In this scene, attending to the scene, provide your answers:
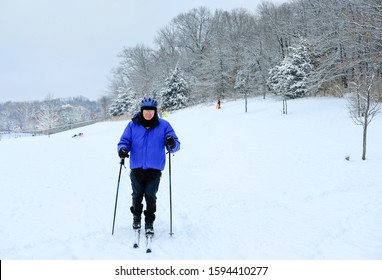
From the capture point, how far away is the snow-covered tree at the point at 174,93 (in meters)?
42.8

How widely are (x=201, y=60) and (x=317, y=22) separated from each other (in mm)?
19716

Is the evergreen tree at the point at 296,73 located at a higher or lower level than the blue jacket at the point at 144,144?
higher

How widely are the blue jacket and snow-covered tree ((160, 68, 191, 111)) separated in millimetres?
38124

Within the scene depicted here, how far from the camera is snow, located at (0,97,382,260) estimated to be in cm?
467

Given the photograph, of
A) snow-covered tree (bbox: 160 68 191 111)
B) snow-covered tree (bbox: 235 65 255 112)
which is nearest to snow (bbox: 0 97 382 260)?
snow-covered tree (bbox: 235 65 255 112)

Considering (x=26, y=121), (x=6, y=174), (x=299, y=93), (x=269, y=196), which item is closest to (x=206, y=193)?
(x=269, y=196)

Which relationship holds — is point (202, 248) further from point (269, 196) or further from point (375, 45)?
point (375, 45)

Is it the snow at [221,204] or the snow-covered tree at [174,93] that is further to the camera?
the snow-covered tree at [174,93]

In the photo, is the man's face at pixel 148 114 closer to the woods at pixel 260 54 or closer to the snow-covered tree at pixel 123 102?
the woods at pixel 260 54

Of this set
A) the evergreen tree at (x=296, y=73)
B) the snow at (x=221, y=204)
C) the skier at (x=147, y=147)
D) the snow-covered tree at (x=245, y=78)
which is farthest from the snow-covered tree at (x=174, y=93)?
the skier at (x=147, y=147)

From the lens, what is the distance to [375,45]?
22.6 metres

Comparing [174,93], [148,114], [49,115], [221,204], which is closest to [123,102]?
[174,93]

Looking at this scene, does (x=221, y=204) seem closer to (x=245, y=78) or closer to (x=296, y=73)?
(x=296, y=73)

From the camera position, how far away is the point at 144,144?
15.7 ft
